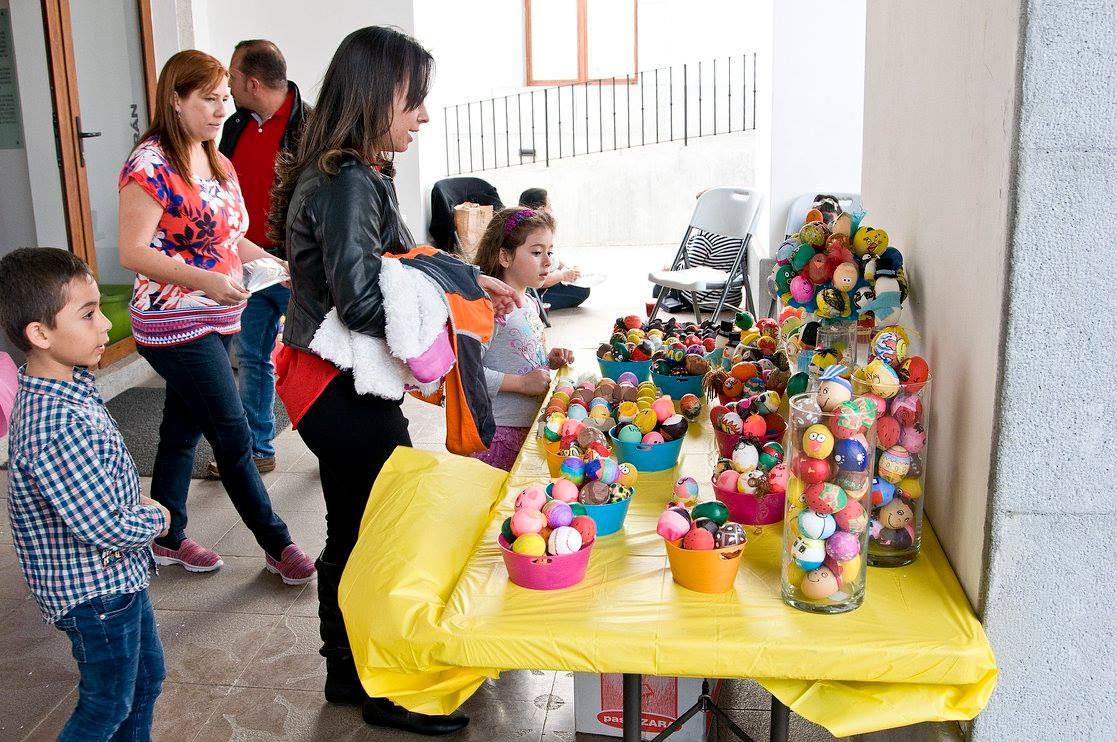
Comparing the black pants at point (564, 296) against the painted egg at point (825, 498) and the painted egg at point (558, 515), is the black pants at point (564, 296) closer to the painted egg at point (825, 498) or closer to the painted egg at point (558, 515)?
the painted egg at point (558, 515)

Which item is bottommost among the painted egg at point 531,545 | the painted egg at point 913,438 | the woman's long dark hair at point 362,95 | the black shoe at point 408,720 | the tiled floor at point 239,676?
the tiled floor at point 239,676

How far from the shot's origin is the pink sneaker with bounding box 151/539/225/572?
3383 mm

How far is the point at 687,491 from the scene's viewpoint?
6.12 feet

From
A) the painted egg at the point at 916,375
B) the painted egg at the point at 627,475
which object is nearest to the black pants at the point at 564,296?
the painted egg at the point at 627,475

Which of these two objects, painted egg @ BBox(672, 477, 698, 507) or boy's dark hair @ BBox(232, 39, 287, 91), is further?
boy's dark hair @ BBox(232, 39, 287, 91)

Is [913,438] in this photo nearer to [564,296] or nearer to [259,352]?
[259,352]

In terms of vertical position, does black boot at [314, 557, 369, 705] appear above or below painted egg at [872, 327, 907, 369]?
below

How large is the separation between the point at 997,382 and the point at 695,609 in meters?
0.55

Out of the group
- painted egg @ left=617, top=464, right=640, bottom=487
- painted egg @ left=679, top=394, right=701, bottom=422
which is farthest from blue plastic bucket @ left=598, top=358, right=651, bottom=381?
painted egg @ left=617, top=464, right=640, bottom=487

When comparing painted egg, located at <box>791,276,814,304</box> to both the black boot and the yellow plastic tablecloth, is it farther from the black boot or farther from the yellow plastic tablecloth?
the black boot

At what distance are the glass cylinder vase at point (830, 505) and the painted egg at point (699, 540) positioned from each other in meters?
0.12

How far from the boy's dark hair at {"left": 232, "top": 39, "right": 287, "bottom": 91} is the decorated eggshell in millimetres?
3027

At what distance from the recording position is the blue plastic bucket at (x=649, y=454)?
2.13 metres

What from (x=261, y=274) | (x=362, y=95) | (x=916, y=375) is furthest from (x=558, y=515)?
(x=261, y=274)
